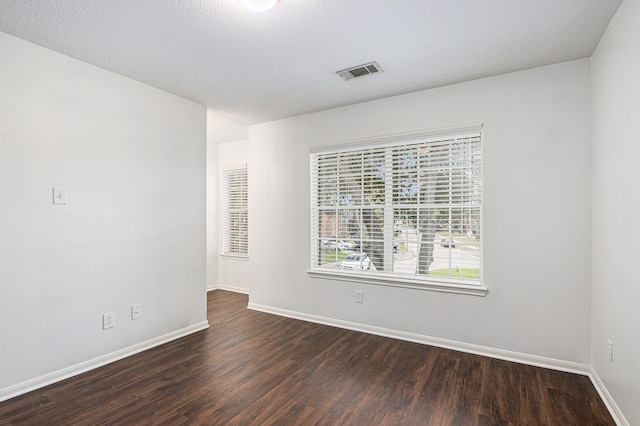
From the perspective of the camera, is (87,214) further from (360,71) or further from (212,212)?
(212,212)

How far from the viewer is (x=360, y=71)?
9.44 ft

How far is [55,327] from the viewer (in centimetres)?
250

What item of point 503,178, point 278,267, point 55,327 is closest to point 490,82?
point 503,178

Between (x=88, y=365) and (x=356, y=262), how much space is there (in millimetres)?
2730

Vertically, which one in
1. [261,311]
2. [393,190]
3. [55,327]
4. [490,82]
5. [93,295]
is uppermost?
[490,82]

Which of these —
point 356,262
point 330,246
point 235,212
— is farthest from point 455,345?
point 235,212

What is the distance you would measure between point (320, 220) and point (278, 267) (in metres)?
0.88

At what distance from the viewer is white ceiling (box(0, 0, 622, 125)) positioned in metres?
1.99

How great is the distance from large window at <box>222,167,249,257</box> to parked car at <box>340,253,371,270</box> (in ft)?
7.65

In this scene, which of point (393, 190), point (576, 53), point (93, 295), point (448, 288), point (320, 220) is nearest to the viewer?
point (576, 53)

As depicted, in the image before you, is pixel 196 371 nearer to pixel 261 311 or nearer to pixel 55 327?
pixel 55 327

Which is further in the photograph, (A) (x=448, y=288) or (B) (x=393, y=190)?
(B) (x=393, y=190)

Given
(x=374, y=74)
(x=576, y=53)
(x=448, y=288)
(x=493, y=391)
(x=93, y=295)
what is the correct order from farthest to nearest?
1. (x=448, y=288)
2. (x=374, y=74)
3. (x=93, y=295)
4. (x=576, y=53)
5. (x=493, y=391)

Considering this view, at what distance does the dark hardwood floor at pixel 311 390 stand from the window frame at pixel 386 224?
0.63m
